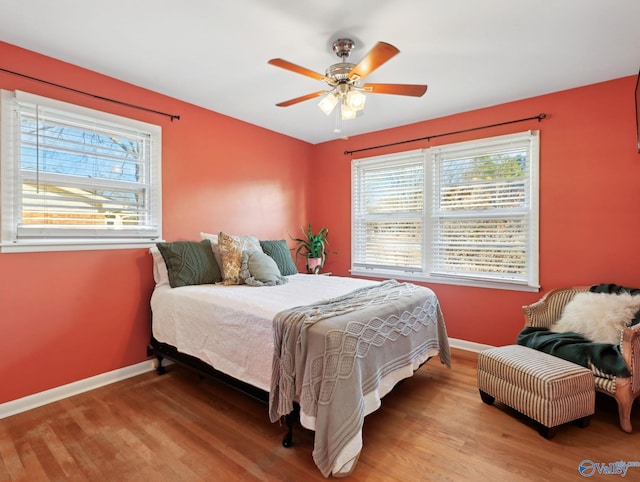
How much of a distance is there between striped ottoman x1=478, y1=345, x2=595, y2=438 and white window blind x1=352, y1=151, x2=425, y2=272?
1661mm

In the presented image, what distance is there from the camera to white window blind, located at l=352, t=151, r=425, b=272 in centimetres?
381

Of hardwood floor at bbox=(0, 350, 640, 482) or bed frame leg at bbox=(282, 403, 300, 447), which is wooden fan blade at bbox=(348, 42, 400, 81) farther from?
hardwood floor at bbox=(0, 350, 640, 482)

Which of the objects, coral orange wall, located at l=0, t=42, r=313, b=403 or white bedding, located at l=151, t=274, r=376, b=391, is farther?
coral orange wall, located at l=0, t=42, r=313, b=403

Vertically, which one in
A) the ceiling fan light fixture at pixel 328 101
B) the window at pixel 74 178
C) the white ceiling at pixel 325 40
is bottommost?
the window at pixel 74 178

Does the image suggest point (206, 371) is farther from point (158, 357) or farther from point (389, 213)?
point (389, 213)

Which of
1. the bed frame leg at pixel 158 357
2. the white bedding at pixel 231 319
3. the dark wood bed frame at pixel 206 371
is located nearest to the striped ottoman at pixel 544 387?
the white bedding at pixel 231 319

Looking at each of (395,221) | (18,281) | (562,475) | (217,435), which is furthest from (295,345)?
(395,221)

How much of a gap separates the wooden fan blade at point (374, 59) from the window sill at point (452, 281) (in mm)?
2383

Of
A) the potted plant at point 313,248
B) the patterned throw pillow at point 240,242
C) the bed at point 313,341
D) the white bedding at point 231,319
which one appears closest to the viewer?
the bed at point 313,341

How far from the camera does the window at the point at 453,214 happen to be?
314cm

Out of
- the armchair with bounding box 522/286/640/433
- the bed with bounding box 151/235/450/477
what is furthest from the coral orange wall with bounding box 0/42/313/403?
the armchair with bounding box 522/286/640/433

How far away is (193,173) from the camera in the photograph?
3.28m

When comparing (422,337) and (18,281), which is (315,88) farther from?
(18,281)

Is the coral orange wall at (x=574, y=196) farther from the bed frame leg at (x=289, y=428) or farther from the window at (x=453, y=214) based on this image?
the bed frame leg at (x=289, y=428)
